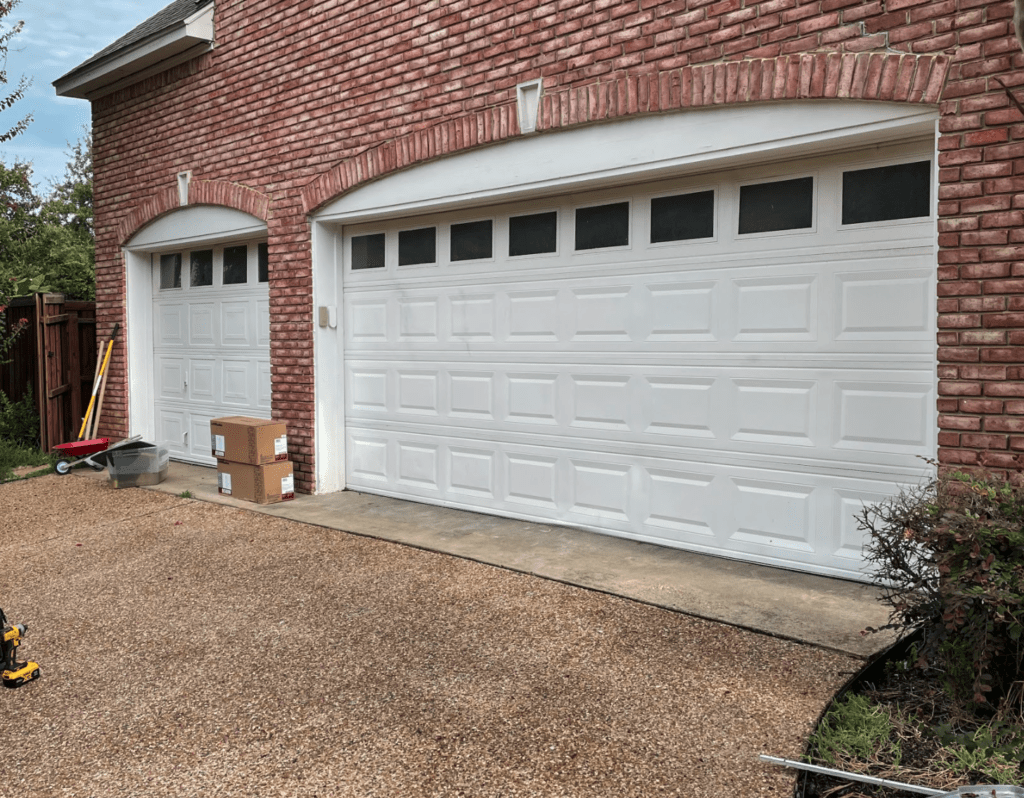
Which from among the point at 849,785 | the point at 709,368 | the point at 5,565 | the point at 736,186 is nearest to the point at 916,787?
the point at 849,785

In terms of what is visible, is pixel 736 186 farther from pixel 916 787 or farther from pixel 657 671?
pixel 916 787

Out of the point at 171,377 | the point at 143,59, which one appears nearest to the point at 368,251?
the point at 171,377

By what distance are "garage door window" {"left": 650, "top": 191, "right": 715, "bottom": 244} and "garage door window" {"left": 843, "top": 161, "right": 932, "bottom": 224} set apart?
2.83ft

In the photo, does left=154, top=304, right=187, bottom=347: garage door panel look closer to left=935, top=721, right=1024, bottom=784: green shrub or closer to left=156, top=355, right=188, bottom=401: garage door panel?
left=156, top=355, right=188, bottom=401: garage door panel

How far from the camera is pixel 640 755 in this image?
292 cm

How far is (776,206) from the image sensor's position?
Result: 5039mm

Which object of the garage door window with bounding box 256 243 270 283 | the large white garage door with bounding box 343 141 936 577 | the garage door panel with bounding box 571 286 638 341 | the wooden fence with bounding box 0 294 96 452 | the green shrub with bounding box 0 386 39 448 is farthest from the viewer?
the green shrub with bounding box 0 386 39 448

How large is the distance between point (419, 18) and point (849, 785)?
19.4ft

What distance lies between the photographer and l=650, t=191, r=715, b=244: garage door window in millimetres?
5312

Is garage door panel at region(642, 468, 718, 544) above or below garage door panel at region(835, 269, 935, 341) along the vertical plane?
below

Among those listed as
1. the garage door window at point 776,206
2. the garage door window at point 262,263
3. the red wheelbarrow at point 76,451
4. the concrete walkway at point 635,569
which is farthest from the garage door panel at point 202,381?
the garage door window at point 776,206

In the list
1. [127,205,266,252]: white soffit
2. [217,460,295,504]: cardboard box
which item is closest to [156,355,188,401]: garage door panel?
[127,205,266,252]: white soffit

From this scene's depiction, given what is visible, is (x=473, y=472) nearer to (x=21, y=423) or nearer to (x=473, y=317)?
(x=473, y=317)

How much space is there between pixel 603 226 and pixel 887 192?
6.25 feet
